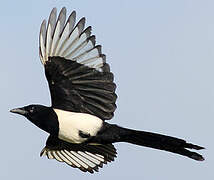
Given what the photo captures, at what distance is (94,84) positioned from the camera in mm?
8094

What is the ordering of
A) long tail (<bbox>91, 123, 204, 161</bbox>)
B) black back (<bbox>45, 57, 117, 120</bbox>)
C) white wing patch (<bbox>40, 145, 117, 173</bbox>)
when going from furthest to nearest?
white wing patch (<bbox>40, 145, 117, 173</bbox>) → black back (<bbox>45, 57, 117, 120</bbox>) → long tail (<bbox>91, 123, 204, 161</bbox>)

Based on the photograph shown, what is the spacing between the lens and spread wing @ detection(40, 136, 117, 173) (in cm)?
861

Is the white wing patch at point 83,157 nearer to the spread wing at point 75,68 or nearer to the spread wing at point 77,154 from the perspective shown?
the spread wing at point 77,154

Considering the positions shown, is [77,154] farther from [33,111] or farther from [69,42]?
[69,42]

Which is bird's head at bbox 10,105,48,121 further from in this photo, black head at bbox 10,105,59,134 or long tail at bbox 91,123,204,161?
long tail at bbox 91,123,204,161

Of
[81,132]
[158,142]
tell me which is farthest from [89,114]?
[158,142]

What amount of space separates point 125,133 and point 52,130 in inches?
29.4

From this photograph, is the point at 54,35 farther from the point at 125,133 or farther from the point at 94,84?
the point at 125,133

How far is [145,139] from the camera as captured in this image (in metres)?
7.97

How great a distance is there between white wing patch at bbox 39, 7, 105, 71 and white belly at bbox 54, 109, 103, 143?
0.53m

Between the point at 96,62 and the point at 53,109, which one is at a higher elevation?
the point at 96,62

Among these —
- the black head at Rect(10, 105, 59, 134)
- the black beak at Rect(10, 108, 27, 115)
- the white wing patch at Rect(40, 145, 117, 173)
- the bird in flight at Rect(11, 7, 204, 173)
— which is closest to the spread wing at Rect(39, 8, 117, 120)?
the bird in flight at Rect(11, 7, 204, 173)

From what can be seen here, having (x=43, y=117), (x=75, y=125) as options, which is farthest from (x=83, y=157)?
(x=43, y=117)

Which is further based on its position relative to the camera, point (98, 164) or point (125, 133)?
point (98, 164)
